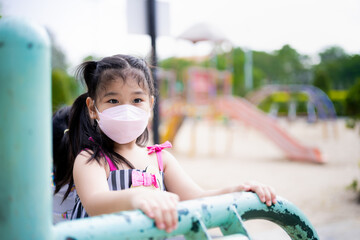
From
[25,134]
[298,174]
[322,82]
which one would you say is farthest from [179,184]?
[322,82]

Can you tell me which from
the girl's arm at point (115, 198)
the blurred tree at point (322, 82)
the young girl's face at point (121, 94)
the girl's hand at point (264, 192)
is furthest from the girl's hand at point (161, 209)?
the blurred tree at point (322, 82)

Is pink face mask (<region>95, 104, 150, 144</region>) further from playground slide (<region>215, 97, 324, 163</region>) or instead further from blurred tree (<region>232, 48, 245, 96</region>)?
blurred tree (<region>232, 48, 245, 96</region>)

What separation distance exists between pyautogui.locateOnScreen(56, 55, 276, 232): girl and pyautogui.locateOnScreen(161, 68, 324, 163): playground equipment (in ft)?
26.4

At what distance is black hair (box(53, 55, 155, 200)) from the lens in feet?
4.46

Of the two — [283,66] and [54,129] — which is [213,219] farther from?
[283,66]

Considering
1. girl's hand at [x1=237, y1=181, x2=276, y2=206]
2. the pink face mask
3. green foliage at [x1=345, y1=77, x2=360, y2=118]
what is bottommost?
green foliage at [x1=345, y1=77, x2=360, y2=118]

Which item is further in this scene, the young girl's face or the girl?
the young girl's face

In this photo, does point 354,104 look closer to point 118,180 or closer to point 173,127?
point 173,127

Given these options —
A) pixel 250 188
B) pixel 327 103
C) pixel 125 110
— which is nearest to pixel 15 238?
pixel 250 188

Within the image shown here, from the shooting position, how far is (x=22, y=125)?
0.57m

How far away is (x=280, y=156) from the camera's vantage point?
998 centimetres

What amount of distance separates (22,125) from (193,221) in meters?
0.41

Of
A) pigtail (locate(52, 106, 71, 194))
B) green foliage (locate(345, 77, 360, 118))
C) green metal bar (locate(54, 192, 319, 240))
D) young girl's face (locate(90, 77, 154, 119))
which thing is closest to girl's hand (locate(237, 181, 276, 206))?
green metal bar (locate(54, 192, 319, 240))

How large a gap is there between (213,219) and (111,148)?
69 centimetres
